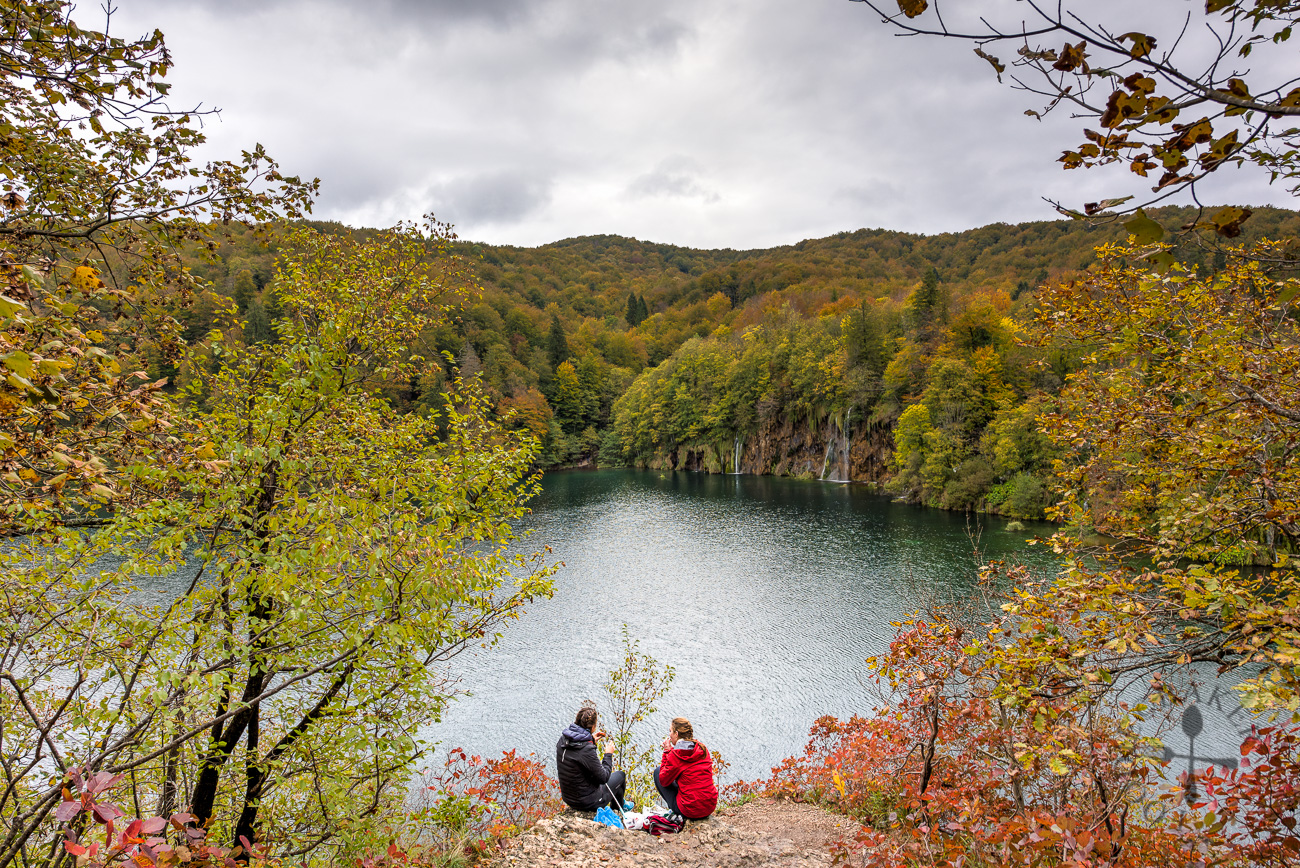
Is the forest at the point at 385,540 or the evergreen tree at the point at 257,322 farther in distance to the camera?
the evergreen tree at the point at 257,322

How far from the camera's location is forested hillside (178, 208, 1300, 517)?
32031 millimetres

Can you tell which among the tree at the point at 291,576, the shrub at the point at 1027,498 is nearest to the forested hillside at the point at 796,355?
the shrub at the point at 1027,498

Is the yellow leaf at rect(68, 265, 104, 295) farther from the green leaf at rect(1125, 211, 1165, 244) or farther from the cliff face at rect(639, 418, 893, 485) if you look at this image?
the cliff face at rect(639, 418, 893, 485)

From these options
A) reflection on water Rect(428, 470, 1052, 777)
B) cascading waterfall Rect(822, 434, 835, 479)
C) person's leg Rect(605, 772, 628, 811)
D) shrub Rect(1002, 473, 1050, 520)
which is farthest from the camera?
cascading waterfall Rect(822, 434, 835, 479)

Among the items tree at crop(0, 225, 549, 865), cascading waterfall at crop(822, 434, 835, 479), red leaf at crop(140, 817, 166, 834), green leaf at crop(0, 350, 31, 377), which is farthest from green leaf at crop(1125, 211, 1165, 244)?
cascading waterfall at crop(822, 434, 835, 479)

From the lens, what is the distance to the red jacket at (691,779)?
6.40 meters

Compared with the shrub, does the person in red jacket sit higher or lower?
lower

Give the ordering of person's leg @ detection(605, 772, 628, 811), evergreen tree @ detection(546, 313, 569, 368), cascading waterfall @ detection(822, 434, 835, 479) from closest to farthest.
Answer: person's leg @ detection(605, 772, 628, 811) < cascading waterfall @ detection(822, 434, 835, 479) < evergreen tree @ detection(546, 313, 569, 368)

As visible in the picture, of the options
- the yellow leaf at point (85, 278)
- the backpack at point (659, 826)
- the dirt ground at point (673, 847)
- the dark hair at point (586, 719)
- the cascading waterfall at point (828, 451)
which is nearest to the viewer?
the yellow leaf at point (85, 278)

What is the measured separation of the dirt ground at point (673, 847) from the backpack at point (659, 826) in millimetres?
116

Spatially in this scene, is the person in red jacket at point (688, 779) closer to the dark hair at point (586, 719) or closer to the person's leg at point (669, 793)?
the person's leg at point (669, 793)

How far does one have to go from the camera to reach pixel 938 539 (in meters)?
26.4

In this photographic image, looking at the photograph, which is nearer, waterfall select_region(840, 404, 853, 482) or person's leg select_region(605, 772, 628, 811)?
person's leg select_region(605, 772, 628, 811)

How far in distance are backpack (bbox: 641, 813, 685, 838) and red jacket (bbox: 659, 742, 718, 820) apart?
22cm
